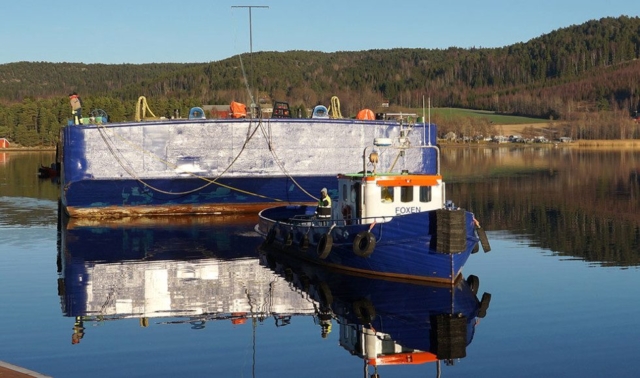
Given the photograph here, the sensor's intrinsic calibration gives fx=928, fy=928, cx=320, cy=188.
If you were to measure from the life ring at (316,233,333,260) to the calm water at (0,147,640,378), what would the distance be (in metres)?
0.65

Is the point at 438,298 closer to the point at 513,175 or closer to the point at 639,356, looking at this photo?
the point at 639,356

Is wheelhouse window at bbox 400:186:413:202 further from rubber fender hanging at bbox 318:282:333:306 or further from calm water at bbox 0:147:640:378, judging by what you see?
rubber fender hanging at bbox 318:282:333:306

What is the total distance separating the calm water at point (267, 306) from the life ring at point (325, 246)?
655 millimetres

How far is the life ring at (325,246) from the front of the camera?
86.4 ft

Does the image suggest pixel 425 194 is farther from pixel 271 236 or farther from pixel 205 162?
pixel 205 162

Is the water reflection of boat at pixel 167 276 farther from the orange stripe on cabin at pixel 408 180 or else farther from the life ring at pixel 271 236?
the orange stripe on cabin at pixel 408 180

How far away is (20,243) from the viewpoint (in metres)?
35.7

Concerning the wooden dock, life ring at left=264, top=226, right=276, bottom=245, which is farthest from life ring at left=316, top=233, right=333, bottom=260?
the wooden dock

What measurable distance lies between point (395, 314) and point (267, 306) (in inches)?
131

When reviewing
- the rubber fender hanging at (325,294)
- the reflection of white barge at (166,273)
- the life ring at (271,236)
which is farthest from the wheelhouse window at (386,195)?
the life ring at (271,236)

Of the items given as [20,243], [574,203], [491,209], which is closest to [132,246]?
[20,243]

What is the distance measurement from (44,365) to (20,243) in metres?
19.6

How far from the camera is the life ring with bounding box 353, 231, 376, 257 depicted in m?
24.5

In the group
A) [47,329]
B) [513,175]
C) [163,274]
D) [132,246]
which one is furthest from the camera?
[513,175]
